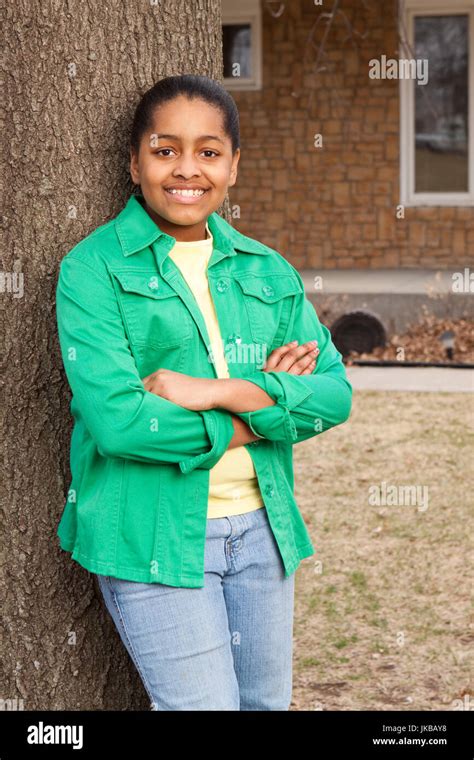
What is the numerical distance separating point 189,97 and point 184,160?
5.7 inches

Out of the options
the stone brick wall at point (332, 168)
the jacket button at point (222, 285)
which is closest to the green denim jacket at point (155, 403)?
the jacket button at point (222, 285)

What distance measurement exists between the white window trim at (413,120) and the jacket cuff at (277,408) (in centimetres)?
1132

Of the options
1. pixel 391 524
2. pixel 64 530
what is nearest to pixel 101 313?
pixel 64 530

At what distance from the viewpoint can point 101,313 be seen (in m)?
2.44

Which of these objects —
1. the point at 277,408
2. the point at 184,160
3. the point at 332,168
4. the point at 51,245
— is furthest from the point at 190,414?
the point at 332,168

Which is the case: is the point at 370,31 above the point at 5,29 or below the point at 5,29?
above

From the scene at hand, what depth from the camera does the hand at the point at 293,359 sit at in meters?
2.66

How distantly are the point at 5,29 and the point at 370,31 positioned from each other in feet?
35.6

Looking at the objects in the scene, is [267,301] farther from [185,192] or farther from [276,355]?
[185,192]

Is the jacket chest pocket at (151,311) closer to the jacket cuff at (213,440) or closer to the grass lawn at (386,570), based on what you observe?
the jacket cuff at (213,440)

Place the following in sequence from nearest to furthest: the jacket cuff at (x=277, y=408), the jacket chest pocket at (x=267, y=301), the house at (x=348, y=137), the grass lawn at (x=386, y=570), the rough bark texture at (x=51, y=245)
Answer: the jacket cuff at (x=277, y=408), the jacket chest pocket at (x=267, y=301), the rough bark texture at (x=51, y=245), the grass lawn at (x=386, y=570), the house at (x=348, y=137)
